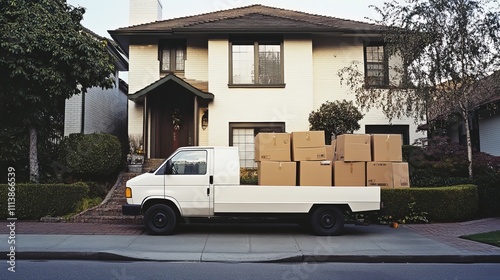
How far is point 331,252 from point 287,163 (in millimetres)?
2446

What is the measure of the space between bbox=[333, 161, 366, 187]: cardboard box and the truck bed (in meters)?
0.26

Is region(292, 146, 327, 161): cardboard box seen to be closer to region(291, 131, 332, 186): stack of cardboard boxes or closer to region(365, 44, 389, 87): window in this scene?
region(291, 131, 332, 186): stack of cardboard boxes

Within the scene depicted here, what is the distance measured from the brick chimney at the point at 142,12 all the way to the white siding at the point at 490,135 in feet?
49.4

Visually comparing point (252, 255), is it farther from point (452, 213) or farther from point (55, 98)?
point (55, 98)

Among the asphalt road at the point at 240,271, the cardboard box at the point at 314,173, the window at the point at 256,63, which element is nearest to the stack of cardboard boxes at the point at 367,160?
the cardboard box at the point at 314,173

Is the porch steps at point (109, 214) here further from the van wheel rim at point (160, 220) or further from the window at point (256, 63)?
the window at point (256, 63)

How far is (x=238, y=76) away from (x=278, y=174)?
8.18m

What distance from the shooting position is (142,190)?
10.1 m

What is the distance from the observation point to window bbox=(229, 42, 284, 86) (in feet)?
57.1

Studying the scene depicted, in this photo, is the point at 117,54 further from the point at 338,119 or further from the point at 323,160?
the point at 323,160

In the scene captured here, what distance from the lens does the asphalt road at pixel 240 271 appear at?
6.79m

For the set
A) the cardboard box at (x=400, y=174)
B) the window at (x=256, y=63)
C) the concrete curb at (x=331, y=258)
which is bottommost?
the concrete curb at (x=331, y=258)

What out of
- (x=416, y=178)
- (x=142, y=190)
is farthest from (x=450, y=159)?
(x=142, y=190)

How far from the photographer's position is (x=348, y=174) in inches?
403
